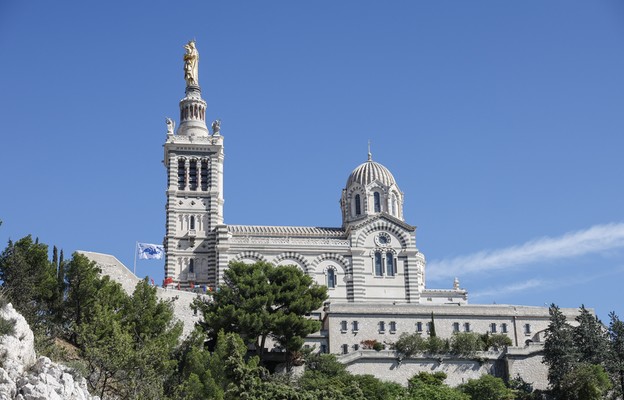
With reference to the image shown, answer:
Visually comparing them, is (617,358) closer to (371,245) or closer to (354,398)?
(354,398)

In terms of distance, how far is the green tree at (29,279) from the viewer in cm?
5544

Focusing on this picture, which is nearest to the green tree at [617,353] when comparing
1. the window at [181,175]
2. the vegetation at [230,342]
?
the vegetation at [230,342]

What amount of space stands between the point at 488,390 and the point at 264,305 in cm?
1515

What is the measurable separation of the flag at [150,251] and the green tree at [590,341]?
30.8 meters

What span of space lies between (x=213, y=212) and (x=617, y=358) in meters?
34.4

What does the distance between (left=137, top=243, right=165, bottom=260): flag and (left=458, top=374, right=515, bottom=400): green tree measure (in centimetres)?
2562

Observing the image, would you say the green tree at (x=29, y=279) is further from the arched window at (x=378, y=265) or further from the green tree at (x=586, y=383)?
the green tree at (x=586, y=383)

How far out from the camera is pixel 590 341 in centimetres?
6656

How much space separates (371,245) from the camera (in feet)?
275

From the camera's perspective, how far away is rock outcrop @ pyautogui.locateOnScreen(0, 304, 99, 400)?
43.7m

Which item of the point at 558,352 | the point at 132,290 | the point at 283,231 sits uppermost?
the point at 283,231

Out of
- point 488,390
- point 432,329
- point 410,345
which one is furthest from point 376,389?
point 432,329


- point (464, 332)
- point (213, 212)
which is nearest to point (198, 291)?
point (213, 212)

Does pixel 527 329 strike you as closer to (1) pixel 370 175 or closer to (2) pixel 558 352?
(2) pixel 558 352
